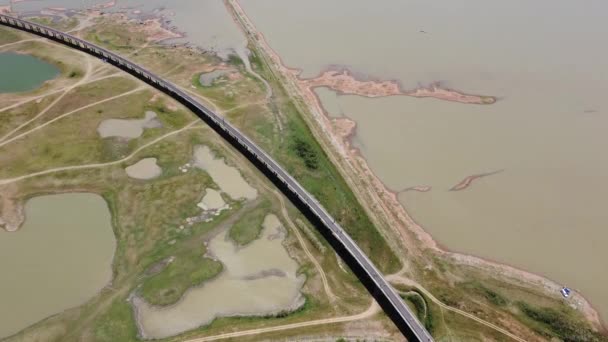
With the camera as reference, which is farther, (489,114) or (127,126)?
(489,114)

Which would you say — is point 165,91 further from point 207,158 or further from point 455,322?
point 455,322

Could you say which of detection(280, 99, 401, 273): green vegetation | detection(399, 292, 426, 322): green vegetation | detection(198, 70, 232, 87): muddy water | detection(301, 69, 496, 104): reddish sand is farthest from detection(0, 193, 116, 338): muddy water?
detection(301, 69, 496, 104): reddish sand

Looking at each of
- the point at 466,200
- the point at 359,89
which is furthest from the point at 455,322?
the point at 359,89

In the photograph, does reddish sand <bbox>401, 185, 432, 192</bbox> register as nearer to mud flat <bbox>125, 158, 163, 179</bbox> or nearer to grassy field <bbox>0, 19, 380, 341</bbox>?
grassy field <bbox>0, 19, 380, 341</bbox>

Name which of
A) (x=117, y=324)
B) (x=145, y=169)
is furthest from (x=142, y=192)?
(x=117, y=324)

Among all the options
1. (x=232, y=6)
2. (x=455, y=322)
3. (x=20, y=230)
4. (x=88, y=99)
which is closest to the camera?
(x=455, y=322)

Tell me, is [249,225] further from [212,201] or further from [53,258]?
[53,258]
